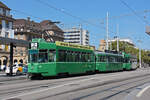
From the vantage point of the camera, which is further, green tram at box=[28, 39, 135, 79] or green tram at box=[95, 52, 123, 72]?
green tram at box=[95, 52, 123, 72]

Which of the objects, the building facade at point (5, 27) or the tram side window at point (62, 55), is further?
the building facade at point (5, 27)

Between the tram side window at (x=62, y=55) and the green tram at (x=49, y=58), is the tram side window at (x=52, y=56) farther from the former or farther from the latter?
the tram side window at (x=62, y=55)

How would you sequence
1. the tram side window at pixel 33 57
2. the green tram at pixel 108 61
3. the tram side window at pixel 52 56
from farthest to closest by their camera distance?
the green tram at pixel 108 61
the tram side window at pixel 52 56
the tram side window at pixel 33 57

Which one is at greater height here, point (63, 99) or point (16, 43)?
point (16, 43)

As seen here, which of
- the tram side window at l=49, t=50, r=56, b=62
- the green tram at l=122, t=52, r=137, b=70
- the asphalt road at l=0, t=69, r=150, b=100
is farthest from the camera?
the green tram at l=122, t=52, r=137, b=70

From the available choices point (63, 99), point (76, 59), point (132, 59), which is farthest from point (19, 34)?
point (63, 99)

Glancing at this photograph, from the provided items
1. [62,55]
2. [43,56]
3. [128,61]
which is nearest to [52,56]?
[43,56]

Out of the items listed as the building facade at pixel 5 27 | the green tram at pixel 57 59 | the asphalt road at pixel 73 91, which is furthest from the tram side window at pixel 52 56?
Answer: the building facade at pixel 5 27

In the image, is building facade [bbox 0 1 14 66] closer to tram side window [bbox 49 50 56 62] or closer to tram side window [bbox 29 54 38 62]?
tram side window [bbox 29 54 38 62]

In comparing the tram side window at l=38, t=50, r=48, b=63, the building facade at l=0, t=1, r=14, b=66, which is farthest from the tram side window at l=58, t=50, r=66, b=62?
the building facade at l=0, t=1, r=14, b=66

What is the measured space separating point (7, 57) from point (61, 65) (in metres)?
47.4

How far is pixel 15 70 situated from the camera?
30422 mm

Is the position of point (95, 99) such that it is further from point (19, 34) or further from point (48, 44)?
point (19, 34)

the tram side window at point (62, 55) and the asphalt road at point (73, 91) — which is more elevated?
the tram side window at point (62, 55)
